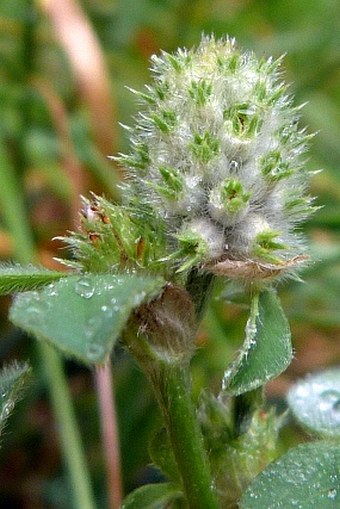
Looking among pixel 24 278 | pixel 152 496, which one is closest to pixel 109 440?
pixel 152 496

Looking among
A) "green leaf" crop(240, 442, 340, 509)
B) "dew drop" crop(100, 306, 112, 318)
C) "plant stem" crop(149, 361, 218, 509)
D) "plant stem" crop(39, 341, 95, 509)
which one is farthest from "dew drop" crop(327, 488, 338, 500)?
"plant stem" crop(39, 341, 95, 509)

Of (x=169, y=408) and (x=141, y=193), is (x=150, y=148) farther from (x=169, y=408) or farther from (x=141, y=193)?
(x=169, y=408)

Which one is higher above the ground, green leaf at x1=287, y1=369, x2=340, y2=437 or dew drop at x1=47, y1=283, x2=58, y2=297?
dew drop at x1=47, y1=283, x2=58, y2=297

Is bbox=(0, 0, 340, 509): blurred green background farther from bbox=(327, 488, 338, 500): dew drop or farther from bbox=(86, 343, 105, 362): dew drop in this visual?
bbox=(86, 343, 105, 362): dew drop

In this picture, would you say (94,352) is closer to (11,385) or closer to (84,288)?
(84,288)

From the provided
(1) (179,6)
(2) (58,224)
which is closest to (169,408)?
(2) (58,224)

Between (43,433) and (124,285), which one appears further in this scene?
(43,433)
